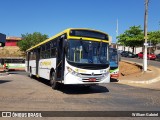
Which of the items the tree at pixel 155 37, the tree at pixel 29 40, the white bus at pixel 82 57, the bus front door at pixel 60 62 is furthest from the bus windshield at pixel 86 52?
the tree at pixel 29 40

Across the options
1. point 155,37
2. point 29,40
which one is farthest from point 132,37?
point 29,40

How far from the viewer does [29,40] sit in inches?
3179

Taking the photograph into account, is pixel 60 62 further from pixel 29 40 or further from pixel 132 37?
pixel 29 40

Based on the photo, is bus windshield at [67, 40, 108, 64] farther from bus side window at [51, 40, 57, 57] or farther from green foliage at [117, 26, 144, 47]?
green foliage at [117, 26, 144, 47]

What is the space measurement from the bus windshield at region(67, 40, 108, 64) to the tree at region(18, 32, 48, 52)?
65.2 m

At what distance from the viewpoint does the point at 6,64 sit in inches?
2212

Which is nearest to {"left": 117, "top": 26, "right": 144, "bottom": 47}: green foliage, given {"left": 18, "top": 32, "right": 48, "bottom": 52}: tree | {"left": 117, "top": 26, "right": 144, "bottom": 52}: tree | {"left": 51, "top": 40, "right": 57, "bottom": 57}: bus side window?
{"left": 117, "top": 26, "right": 144, "bottom": 52}: tree

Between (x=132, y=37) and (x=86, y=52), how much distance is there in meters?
60.2

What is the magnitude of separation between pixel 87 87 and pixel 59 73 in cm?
274

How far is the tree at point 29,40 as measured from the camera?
263 ft

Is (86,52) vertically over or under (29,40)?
under

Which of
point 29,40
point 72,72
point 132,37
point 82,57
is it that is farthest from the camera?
point 29,40

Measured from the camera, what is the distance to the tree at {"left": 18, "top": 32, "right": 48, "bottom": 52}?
Result: 80106 mm

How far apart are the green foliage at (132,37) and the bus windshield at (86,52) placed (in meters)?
56.4
